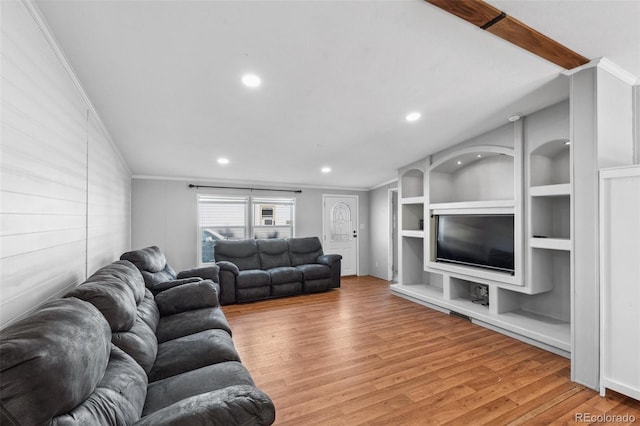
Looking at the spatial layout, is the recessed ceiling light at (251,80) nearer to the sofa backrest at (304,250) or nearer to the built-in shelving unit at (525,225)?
the built-in shelving unit at (525,225)

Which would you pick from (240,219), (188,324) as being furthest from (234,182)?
(188,324)

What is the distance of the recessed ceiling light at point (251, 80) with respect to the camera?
7.68 feet

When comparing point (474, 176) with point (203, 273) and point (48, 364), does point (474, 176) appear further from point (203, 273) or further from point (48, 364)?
point (48, 364)

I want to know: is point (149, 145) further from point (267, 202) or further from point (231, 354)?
point (231, 354)

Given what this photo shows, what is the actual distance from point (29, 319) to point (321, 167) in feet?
14.4

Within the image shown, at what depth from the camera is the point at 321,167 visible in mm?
5086

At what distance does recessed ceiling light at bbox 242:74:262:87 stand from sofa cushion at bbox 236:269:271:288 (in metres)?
3.16

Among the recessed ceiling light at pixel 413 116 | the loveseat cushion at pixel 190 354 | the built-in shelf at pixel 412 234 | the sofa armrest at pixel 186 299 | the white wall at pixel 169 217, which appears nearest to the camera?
the loveseat cushion at pixel 190 354

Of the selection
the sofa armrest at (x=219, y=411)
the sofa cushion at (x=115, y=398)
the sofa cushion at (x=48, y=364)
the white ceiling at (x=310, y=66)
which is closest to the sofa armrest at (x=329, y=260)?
the white ceiling at (x=310, y=66)

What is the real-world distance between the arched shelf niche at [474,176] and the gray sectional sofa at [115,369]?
12.5 feet

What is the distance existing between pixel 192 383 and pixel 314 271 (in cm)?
374

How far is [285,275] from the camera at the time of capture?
4.95 m

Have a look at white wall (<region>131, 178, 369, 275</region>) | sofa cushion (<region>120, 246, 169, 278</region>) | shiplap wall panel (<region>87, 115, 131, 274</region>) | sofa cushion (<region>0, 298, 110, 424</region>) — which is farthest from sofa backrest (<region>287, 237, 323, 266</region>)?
sofa cushion (<region>0, 298, 110, 424</region>)

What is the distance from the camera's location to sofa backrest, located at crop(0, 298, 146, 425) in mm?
790
